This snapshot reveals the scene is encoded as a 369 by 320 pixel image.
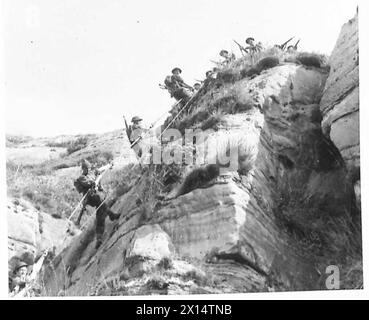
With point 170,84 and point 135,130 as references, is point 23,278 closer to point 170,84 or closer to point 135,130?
point 135,130

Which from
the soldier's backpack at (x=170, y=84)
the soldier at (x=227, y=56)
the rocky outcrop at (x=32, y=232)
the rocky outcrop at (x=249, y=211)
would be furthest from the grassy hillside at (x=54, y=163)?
the soldier at (x=227, y=56)

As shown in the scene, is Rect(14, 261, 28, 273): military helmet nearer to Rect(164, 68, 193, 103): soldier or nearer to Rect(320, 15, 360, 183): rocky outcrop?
Rect(164, 68, 193, 103): soldier

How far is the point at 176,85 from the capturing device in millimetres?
15195

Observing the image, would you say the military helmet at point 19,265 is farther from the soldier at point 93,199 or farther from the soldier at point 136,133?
the soldier at point 136,133

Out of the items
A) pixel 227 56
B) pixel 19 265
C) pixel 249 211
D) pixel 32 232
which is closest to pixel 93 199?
pixel 32 232

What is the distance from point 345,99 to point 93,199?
4632 mm

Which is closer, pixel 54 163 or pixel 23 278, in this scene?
pixel 23 278

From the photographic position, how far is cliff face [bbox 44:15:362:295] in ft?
42.0

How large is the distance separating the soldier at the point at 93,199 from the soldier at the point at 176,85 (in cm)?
212

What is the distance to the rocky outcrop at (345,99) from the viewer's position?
1348 cm

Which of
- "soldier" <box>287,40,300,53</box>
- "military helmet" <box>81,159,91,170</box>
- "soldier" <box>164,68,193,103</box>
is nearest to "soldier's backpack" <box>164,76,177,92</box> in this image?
"soldier" <box>164,68,193,103</box>

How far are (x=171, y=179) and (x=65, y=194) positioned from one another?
7.00ft

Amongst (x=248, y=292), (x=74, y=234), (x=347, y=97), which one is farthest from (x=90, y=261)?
(x=347, y=97)

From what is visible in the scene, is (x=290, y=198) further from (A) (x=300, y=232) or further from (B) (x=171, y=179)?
(B) (x=171, y=179)
